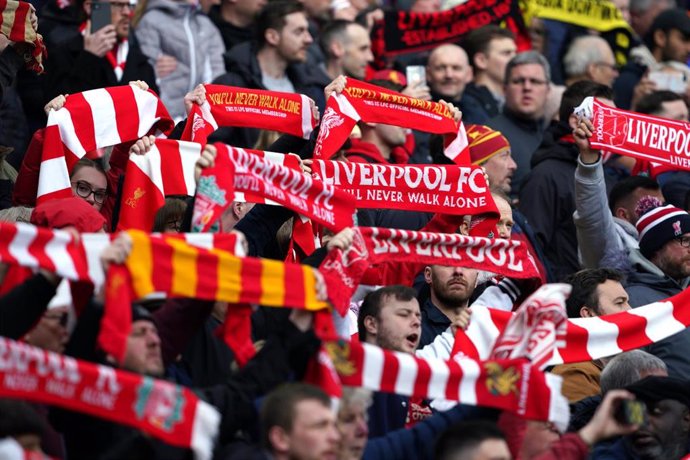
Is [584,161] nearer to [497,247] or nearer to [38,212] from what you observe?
[497,247]

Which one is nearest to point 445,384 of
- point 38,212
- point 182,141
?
point 38,212

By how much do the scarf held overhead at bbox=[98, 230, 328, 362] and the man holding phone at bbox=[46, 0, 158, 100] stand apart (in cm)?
422

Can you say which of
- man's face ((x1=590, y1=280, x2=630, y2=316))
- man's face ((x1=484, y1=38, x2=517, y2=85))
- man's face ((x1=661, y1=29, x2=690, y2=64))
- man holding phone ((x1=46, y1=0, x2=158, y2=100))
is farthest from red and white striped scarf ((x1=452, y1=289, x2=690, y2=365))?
man's face ((x1=661, y1=29, x2=690, y2=64))

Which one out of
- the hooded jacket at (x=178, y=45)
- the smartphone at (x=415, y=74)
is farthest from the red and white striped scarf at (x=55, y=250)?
the smartphone at (x=415, y=74)

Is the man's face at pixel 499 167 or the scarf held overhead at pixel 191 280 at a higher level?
the man's face at pixel 499 167

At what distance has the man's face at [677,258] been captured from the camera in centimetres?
1005

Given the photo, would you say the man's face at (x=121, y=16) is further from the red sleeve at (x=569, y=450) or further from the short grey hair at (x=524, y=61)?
the red sleeve at (x=569, y=450)

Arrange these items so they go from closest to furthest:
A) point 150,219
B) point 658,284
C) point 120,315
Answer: point 120,315 → point 150,219 → point 658,284

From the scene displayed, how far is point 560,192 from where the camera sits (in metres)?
11.0

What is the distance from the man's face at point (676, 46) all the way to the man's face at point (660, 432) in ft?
26.3

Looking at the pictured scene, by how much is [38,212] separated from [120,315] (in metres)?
1.40

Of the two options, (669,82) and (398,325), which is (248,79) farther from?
(669,82)

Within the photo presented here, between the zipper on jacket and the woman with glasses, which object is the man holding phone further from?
the woman with glasses

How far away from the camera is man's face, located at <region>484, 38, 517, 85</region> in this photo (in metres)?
13.6
